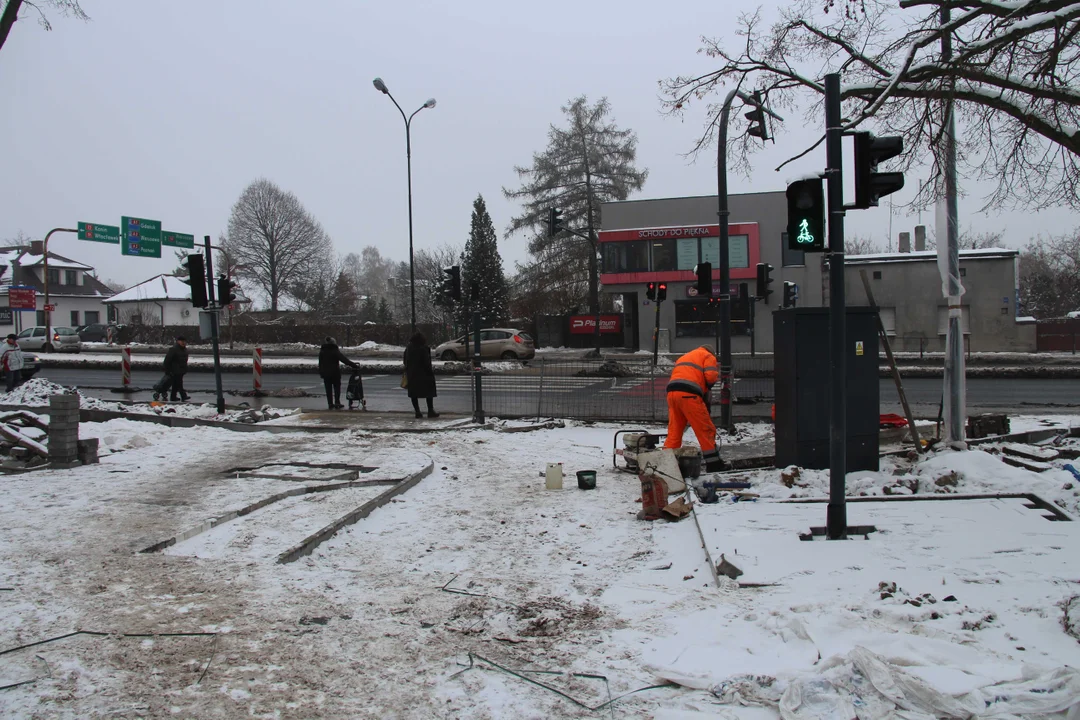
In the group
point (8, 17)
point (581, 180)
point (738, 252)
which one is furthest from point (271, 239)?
point (8, 17)

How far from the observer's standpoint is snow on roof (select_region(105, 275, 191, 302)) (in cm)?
6850

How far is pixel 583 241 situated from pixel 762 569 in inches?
1672

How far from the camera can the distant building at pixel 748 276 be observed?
35.8 m

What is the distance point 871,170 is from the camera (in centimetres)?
613

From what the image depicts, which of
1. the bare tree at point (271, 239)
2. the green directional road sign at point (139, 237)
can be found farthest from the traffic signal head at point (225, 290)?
the bare tree at point (271, 239)

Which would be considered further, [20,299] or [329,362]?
[20,299]

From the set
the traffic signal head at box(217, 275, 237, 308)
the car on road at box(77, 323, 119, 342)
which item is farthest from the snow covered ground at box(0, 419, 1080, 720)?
the car on road at box(77, 323, 119, 342)

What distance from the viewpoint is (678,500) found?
7.16 metres

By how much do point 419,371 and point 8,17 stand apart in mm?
8522

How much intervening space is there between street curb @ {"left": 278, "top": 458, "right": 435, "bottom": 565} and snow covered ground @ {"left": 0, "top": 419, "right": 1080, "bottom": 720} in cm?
10

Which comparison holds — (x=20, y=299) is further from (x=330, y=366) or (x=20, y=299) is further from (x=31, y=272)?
(x=330, y=366)

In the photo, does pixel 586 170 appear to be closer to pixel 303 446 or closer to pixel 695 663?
pixel 303 446

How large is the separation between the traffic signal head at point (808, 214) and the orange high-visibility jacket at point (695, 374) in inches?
104

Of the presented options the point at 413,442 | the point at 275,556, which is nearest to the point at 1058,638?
the point at 275,556
